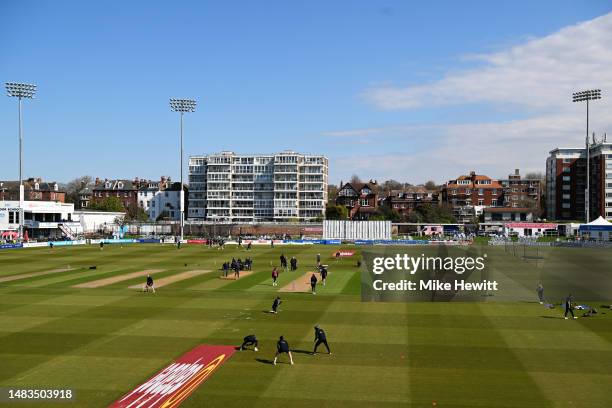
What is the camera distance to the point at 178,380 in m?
20.2

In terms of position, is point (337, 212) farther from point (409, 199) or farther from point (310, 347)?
point (310, 347)

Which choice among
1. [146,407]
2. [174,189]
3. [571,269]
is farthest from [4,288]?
[174,189]

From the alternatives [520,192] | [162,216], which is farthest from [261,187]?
[520,192]

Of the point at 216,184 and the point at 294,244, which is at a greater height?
the point at 216,184

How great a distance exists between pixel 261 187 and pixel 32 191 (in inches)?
2363

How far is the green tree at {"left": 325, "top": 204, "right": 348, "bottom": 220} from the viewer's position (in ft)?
504

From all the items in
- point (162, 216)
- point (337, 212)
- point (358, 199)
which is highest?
point (358, 199)

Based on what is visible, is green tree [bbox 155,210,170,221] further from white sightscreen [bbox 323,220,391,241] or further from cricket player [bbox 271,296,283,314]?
cricket player [bbox 271,296,283,314]

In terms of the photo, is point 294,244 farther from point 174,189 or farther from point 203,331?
point 174,189

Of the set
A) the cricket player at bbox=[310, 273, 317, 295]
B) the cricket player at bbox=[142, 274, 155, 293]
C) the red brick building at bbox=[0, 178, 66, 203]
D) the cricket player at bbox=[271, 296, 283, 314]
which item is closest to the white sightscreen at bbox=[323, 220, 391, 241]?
the cricket player at bbox=[310, 273, 317, 295]

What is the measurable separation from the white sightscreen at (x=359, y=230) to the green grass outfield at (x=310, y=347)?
57963mm

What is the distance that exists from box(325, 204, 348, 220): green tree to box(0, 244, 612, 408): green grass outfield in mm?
110039

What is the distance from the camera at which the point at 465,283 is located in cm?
3459

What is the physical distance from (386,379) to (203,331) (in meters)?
10.9
